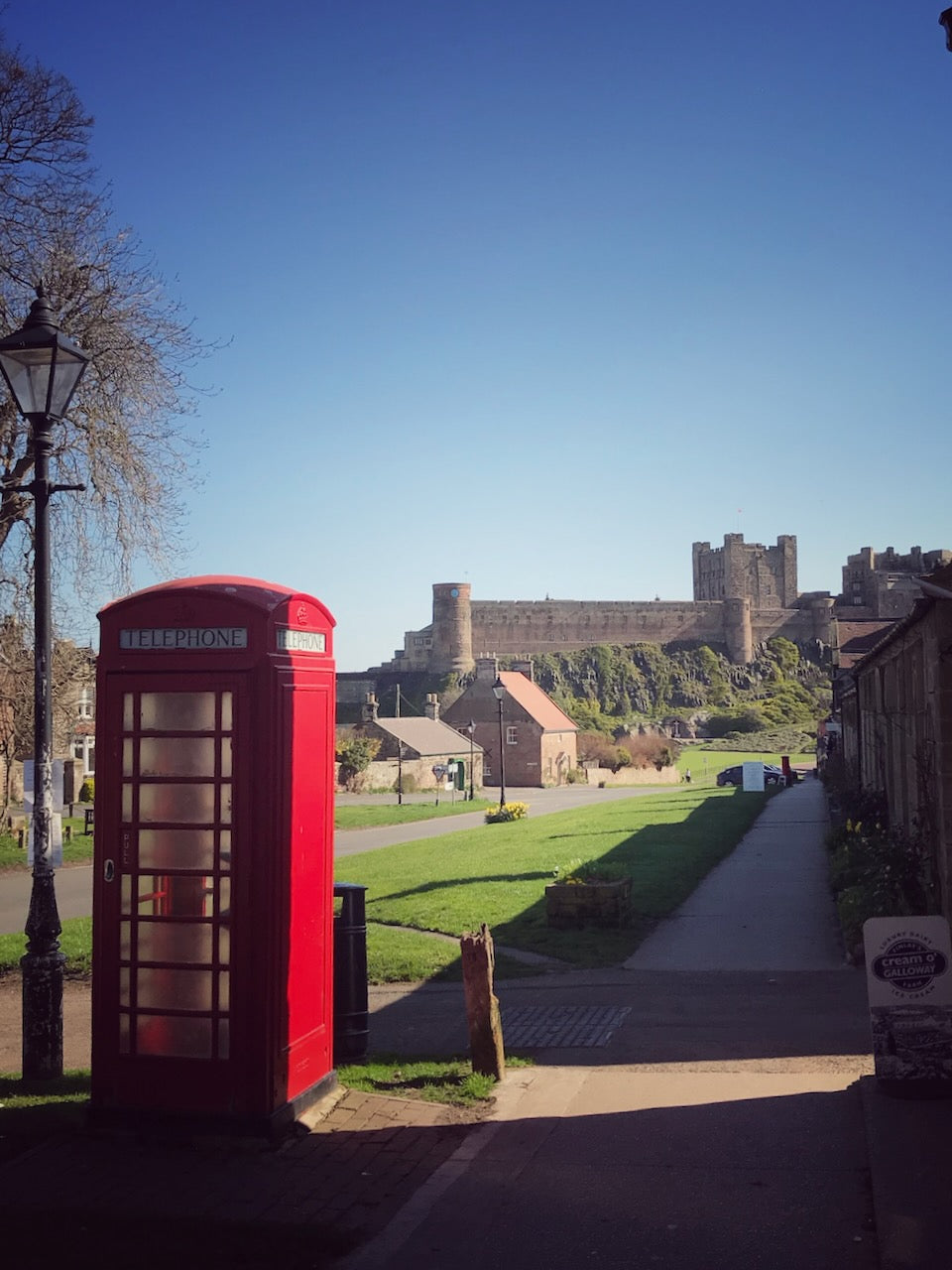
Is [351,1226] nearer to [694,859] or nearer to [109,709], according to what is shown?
[109,709]

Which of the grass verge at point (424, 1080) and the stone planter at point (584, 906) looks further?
the stone planter at point (584, 906)

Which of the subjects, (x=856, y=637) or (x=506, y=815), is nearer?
(x=856, y=637)

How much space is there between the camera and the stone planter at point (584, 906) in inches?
508

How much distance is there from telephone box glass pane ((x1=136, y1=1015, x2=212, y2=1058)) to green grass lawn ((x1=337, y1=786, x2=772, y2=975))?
540 cm

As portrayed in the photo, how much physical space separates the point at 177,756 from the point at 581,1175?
9.38ft

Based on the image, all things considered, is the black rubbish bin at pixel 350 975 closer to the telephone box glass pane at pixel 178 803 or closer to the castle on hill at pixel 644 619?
the telephone box glass pane at pixel 178 803

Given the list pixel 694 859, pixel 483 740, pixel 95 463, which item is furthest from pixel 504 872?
pixel 483 740

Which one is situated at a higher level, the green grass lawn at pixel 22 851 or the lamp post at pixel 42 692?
the lamp post at pixel 42 692

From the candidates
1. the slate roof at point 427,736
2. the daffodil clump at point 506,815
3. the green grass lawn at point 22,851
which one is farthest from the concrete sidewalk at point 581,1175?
the slate roof at point 427,736

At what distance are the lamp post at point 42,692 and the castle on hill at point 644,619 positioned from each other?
103 m

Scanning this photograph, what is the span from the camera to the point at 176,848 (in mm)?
5941

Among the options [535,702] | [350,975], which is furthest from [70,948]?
[535,702]

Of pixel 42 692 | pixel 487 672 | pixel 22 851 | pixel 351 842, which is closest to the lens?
pixel 42 692

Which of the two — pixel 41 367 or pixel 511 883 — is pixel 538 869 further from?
pixel 41 367
